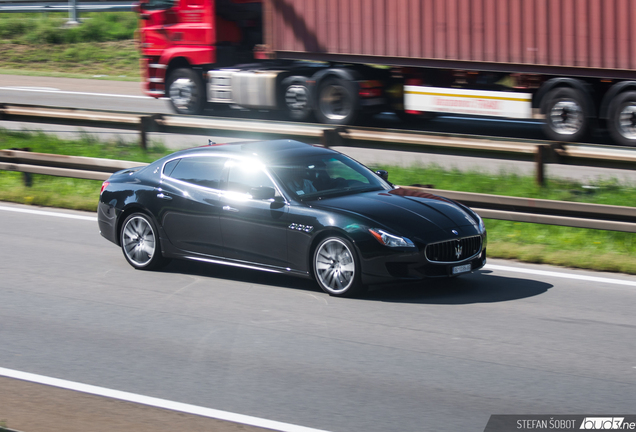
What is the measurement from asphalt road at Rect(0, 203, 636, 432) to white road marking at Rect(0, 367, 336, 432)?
7 centimetres

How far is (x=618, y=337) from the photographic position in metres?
7.02

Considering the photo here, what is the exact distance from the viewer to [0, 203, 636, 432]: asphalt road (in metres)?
5.64

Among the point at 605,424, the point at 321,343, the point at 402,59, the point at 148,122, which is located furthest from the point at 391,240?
the point at 402,59

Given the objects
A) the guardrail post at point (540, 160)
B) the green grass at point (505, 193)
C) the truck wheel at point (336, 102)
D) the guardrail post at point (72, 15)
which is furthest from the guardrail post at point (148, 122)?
the guardrail post at point (72, 15)

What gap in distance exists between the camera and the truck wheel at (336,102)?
65.1ft

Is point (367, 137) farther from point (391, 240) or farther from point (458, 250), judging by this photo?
point (391, 240)

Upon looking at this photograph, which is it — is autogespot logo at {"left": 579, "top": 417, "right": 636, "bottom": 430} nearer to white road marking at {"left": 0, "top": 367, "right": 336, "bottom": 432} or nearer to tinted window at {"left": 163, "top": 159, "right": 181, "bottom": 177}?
white road marking at {"left": 0, "top": 367, "right": 336, "bottom": 432}

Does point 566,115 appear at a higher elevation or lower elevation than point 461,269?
higher

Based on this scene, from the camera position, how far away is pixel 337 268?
827 centimetres

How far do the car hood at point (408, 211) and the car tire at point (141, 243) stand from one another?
201 centimetres

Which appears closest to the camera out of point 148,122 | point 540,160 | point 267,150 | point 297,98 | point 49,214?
point 267,150

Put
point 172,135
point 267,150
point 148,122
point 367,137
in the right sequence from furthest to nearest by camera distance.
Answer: point 172,135, point 148,122, point 367,137, point 267,150

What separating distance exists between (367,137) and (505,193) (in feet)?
6.47

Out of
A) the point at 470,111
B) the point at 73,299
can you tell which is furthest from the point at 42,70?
the point at 73,299
